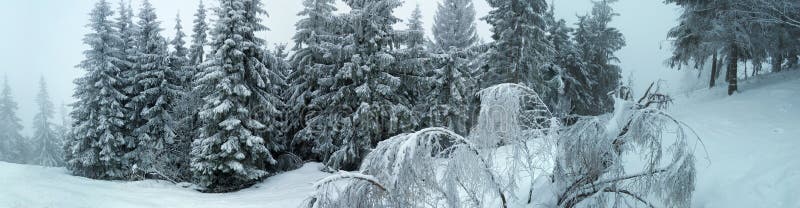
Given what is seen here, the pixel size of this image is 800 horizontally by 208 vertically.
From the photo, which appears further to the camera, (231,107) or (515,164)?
(231,107)

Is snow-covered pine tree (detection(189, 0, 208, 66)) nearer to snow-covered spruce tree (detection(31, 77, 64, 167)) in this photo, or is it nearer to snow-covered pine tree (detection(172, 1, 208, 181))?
snow-covered pine tree (detection(172, 1, 208, 181))

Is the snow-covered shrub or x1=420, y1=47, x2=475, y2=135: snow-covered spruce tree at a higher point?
x1=420, y1=47, x2=475, y2=135: snow-covered spruce tree

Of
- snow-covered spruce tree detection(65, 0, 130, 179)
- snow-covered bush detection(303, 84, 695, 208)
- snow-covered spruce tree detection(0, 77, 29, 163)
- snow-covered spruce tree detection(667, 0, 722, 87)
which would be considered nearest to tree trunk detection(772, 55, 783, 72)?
snow-covered spruce tree detection(667, 0, 722, 87)

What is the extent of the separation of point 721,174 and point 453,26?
1662cm

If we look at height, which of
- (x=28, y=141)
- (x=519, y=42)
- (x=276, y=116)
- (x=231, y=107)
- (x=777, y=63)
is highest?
(x=519, y=42)

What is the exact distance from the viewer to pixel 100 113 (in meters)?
22.3

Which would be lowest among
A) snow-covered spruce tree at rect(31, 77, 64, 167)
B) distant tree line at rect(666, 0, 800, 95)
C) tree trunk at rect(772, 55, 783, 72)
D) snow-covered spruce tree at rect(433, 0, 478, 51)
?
snow-covered spruce tree at rect(31, 77, 64, 167)

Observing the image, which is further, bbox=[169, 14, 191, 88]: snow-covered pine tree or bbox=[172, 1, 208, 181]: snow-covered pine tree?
bbox=[169, 14, 191, 88]: snow-covered pine tree

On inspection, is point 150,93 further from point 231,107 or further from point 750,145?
point 750,145

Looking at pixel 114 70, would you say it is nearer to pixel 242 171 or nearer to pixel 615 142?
pixel 242 171

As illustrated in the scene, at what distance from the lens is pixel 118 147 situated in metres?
22.7

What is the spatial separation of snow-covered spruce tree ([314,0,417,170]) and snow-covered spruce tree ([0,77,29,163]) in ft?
148

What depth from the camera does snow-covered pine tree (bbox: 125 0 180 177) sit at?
72.8 ft

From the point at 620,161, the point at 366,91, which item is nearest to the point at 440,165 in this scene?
the point at 620,161
